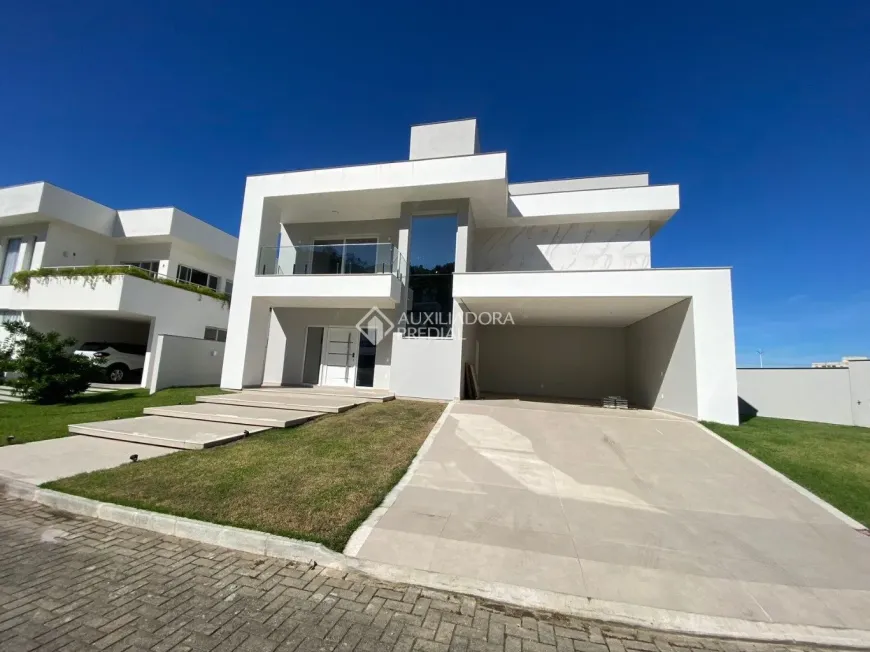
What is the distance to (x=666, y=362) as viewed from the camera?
1141cm

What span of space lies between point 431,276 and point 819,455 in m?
10.2

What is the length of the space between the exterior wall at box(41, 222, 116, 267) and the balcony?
11.0 metres

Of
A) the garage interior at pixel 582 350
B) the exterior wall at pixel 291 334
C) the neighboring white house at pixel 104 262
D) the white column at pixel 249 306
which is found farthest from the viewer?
the neighboring white house at pixel 104 262

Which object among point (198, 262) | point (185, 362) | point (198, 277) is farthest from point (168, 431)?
point (198, 262)

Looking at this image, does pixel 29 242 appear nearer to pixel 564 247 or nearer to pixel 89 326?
pixel 89 326

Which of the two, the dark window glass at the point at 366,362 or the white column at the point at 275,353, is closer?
the dark window glass at the point at 366,362

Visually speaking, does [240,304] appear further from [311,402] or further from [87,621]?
[87,621]

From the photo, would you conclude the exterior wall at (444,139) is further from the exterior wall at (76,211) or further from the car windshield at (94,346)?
the exterior wall at (76,211)

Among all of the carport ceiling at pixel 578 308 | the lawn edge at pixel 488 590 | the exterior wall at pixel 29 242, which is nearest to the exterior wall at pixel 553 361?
the carport ceiling at pixel 578 308

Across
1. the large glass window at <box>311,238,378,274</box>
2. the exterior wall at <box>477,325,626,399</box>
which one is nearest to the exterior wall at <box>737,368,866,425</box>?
the exterior wall at <box>477,325,626,399</box>

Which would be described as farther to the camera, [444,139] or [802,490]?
[444,139]

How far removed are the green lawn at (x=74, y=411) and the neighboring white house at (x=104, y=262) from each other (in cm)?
385

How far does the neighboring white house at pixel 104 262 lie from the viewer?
1452 cm

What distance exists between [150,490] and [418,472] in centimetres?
344
